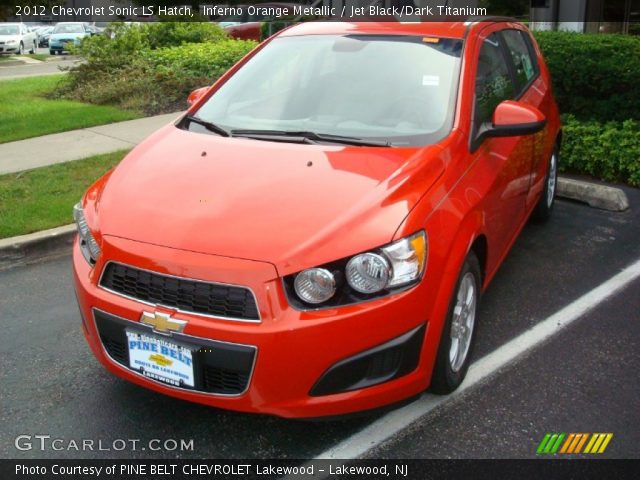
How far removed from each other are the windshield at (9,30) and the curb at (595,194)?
86.7ft

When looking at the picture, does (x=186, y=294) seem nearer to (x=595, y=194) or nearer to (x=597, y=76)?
(x=595, y=194)

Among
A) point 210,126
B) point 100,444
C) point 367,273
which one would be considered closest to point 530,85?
point 210,126

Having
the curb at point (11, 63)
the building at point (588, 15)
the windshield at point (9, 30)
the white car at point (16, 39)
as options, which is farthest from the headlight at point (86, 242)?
the windshield at point (9, 30)

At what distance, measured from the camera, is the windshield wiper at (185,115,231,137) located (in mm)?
3703

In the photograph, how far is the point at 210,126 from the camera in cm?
382

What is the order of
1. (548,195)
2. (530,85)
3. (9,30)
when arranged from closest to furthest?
(530,85), (548,195), (9,30)

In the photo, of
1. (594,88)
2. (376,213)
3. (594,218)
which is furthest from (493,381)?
(594,88)

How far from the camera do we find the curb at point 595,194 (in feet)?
20.0

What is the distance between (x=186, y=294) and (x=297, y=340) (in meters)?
0.47

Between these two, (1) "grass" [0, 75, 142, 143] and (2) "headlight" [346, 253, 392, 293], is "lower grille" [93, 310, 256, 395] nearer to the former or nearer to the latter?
(2) "headlight" [346, 253, 392, 293]

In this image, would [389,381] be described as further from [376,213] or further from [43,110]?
[43,110]

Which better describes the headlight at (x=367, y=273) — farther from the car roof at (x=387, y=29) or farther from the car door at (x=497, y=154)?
the car roof at (x=387, y=29)

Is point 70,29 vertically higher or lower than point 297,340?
higher

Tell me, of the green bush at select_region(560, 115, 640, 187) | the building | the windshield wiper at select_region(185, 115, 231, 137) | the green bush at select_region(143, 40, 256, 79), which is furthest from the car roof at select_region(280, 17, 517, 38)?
the building
